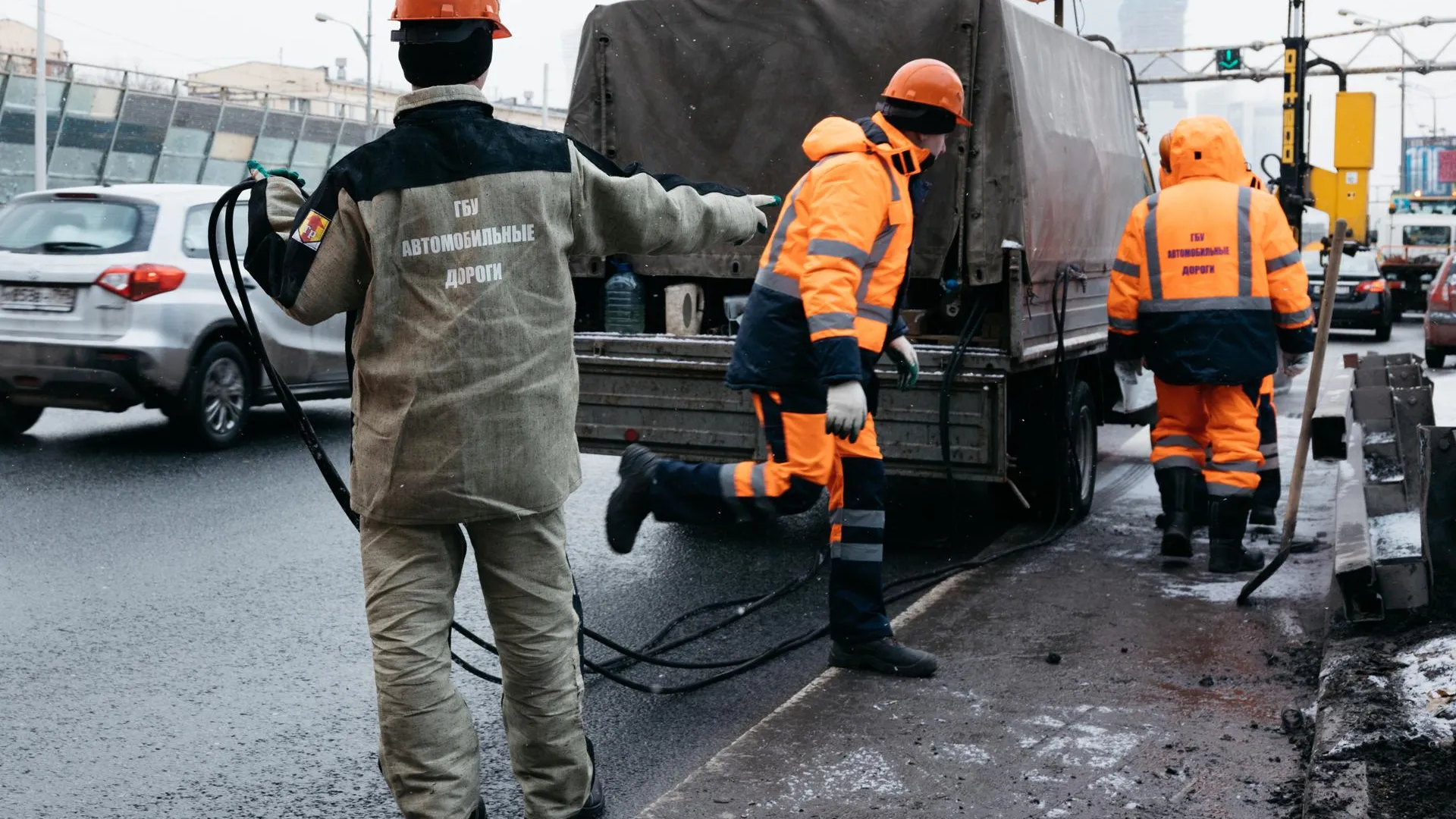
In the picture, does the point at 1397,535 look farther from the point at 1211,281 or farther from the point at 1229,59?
the point at 1229,59

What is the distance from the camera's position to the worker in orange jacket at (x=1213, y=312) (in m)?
6.39

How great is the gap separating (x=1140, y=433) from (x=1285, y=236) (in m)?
5.81

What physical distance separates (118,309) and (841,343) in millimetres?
6424

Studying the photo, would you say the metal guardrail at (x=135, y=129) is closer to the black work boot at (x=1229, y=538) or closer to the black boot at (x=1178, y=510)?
the black boot at (x=1178, y=510)

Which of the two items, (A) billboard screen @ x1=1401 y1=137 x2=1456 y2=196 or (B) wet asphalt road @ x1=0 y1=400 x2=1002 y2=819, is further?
(A) billboard screen @ x1=1401 y1=137 x2=1456 y2=196

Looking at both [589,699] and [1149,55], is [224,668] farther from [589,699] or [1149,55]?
[1149,55]

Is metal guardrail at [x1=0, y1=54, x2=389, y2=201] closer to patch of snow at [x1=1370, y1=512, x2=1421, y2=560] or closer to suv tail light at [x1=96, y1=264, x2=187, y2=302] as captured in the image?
suv tail light at [x1=96, y1=264, x2=187, y2=302]

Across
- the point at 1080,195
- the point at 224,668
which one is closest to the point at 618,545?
the point at 224,668

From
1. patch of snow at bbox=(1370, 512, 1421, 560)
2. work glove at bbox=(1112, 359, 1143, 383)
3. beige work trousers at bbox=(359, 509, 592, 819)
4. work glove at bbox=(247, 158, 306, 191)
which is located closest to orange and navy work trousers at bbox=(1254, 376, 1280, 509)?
work glove at bbox=(1112, 359, 1143, 383)

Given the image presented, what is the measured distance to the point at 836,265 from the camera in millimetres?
4586

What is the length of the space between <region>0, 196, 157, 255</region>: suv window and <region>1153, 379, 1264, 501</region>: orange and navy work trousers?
642 cm

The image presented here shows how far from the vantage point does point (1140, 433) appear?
12.1m

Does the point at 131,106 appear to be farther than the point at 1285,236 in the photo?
Yes

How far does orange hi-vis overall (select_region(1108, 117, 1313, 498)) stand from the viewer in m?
6.39
